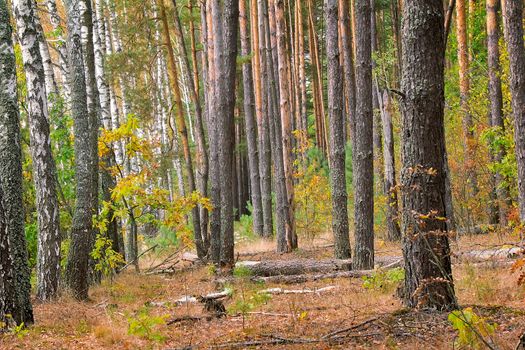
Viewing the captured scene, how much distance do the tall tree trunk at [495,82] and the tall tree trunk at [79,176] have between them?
9.46 metres

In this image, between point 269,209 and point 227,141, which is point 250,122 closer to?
point 269,209

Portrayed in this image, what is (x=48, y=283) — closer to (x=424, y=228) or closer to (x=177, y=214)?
(x=177, y=214)

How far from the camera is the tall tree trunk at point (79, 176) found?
916 centimetres

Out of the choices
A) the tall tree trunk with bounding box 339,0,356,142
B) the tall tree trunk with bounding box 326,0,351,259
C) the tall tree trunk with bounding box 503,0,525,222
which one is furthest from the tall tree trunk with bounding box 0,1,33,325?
the tall tree trunk with bounding box 503,0,525,222

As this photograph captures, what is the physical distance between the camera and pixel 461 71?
18.6 m

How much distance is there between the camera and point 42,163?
893 centimetres

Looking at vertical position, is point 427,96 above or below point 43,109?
below

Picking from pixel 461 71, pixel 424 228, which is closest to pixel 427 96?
pixel 424 228

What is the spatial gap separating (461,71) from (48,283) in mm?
14006

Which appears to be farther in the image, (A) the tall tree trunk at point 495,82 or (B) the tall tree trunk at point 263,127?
(B) the tall tree trunk at point 263,127

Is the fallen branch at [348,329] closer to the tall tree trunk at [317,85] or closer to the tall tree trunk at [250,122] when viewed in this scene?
the tall tree trunk at [250,122]

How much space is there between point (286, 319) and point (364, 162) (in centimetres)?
443

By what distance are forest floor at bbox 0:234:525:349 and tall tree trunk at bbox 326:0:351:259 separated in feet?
5.74

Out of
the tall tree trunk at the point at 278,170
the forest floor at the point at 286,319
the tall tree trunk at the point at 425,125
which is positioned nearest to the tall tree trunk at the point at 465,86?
the tall tree trunk at the point at 278,170
